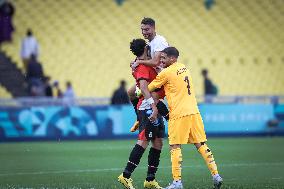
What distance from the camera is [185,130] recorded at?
1098 cm

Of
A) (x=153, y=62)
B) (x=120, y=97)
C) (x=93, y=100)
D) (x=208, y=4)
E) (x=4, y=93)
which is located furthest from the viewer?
(x=208, y=4)

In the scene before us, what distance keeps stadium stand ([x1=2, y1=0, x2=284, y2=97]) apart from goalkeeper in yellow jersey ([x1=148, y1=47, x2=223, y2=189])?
61.3 ft

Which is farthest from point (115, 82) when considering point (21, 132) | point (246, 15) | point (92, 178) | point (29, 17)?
point (92, 178)

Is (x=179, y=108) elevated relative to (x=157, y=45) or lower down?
lower down

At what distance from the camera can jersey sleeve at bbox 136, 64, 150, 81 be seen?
1128cm

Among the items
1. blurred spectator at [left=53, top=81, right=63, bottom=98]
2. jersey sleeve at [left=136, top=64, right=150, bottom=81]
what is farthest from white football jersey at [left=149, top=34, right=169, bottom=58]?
blurred spectator at [left=53, top=81, right=63, bottom=98]

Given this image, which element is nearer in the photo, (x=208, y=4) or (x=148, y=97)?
(x=148, y=97)

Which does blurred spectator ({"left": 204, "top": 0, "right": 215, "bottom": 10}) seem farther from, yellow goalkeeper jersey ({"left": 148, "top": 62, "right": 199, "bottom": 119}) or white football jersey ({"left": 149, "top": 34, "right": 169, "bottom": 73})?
yellow goalkeeper jersey ({"left": 148, "top": 62, "right": 199, "bottom": 119})

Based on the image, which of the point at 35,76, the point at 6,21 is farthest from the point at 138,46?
the point at 6,21

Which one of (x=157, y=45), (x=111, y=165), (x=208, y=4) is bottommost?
(x=111, y=165)

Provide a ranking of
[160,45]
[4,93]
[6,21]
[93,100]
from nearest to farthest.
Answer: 1. [160,45]
2. [93,100]
3. [4,93]
4. [6,21]

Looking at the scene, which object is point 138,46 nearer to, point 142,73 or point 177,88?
point 142,73

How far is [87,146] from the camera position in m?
20.9

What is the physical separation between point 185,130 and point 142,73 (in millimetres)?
974
